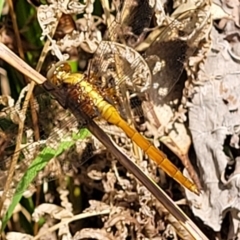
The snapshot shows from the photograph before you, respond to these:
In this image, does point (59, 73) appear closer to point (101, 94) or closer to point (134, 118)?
point (101, 94)

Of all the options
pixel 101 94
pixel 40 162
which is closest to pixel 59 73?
pixel 101 94

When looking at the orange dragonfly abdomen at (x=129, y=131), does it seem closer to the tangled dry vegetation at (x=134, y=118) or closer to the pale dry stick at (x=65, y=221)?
the tangled dry vegetation at (x=134, y=118)

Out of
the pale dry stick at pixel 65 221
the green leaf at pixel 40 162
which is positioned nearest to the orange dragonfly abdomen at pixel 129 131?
the green leaf at pixel 40 162

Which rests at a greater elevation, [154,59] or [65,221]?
[154,59]

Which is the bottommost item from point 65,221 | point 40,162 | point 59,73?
point 65,221

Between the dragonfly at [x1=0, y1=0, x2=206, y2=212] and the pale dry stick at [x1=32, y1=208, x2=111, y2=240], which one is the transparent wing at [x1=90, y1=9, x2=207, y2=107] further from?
the pale dry stick at [x1=32, y1=208, x2=111, y2=240]

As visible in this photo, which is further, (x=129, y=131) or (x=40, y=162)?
(x=129, y=131)

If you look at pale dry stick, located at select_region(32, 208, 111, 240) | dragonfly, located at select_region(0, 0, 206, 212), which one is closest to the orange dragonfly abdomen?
dragonfly, located at select_region(0, 0, 206, 212)
